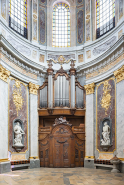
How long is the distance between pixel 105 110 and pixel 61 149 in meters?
4.48

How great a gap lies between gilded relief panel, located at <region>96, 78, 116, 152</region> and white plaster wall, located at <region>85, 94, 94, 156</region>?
1.69ft

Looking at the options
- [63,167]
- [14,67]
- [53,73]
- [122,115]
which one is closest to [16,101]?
[14,67]

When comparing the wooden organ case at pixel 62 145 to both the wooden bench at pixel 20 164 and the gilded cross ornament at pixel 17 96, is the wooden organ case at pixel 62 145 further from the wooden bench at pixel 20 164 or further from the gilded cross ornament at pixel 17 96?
the gilded cross ornament at pixel 17 96

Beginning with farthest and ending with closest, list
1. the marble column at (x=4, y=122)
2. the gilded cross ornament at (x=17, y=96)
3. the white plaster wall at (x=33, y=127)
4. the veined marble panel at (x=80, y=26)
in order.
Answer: the veined marble panel at (x=80, y=26)
the white plaster wall at (x=33, y=127)
the gilded cross ornament at (x=17, y=96)
the marble column at (x=4, y=122)

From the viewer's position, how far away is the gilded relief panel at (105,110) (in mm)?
16102

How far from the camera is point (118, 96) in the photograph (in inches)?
599

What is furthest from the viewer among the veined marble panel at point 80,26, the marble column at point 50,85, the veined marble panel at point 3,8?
the veined marble panel at point 80,26

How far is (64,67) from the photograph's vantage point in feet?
67.7

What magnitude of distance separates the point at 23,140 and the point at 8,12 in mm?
9051

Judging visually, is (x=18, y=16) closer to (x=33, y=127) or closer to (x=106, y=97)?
(x=33, y=127)

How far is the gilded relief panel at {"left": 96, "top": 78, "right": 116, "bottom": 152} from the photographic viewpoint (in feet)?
52.8

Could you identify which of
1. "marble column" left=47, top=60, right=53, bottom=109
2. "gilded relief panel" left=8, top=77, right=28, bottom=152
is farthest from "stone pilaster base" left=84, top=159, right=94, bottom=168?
"marble column" left=47, top=60, right=53, bottom=109

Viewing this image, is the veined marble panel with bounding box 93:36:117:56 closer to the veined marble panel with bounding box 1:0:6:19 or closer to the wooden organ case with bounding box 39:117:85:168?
the wooden organ case with bounding box 39:117:85:168

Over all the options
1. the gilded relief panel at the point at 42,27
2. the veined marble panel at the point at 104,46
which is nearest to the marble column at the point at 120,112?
the veined marble panel at the point at 104,46
